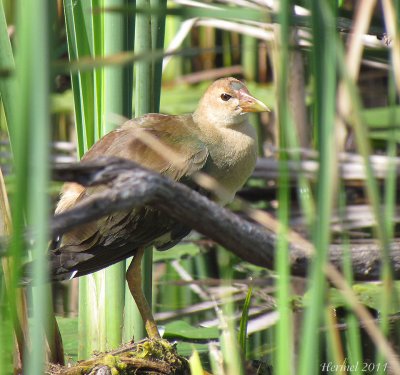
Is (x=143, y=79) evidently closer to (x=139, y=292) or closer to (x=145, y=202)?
(x=139, y=292)

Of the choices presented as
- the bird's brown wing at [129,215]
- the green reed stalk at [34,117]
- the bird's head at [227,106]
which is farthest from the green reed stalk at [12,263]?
the bird's head at [227,106]

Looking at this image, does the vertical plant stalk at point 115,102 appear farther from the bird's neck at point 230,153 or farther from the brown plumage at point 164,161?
the bird's neck at point 230,153

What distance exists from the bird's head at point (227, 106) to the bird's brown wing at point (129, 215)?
0.15 metres

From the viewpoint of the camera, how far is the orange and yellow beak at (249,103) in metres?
3.12

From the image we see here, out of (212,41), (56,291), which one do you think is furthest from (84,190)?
(212,41)

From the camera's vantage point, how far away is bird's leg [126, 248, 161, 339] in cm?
280

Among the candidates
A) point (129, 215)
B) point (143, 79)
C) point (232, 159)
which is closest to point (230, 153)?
point (232, 159)

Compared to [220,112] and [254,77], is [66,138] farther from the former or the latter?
[220,112]

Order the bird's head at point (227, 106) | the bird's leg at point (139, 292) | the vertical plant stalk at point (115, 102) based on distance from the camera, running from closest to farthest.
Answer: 1. the vertical plant stalk at point (115, 102)
2. the bird's leg at point (139, 292)
3. the bird's head at point (227, 106)

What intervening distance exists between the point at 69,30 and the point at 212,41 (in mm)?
3479

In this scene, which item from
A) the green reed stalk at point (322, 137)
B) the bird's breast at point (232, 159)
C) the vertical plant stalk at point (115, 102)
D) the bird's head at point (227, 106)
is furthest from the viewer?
the bird's head at point (227, 106)

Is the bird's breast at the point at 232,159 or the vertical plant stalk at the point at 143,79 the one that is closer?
the vertical plant stalk at the point at 143,79

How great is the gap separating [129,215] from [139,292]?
0.95 ft

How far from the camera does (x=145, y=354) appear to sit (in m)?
2.62
